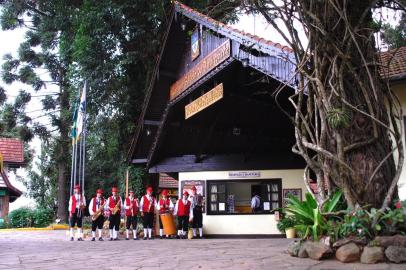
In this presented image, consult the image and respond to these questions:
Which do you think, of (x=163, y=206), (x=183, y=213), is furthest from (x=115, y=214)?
(x=183, y=213)

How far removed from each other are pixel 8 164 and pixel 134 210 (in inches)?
555

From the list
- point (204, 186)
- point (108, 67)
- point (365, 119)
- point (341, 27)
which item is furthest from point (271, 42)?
point (108, 67)

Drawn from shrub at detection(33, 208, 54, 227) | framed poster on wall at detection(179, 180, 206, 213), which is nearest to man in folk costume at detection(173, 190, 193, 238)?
framed poster on wall at detection(179, 180, 206, 213)

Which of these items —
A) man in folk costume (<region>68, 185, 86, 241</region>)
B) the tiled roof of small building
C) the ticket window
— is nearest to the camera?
man in folk costume (<region>68, 185, 86, 241</region>)

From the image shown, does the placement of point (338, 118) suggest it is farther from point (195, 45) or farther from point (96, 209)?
point (96, 209)

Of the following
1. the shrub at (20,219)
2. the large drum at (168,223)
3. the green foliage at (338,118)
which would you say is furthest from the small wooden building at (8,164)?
the green foliage at (338,118)

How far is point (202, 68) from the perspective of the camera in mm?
13195

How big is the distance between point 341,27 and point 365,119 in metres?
1.49

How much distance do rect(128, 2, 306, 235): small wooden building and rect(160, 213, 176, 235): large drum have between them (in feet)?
3.85

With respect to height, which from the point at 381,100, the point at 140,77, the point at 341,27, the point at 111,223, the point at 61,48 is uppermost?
the point at 61,48

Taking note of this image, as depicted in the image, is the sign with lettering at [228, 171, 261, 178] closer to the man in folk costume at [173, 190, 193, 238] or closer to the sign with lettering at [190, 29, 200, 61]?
the man in folk costume at [173, 190, 193, 238]

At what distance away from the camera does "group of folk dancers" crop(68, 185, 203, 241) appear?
15658 mm

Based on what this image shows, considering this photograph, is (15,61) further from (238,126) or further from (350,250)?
(350,250)

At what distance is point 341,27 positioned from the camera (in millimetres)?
7324
